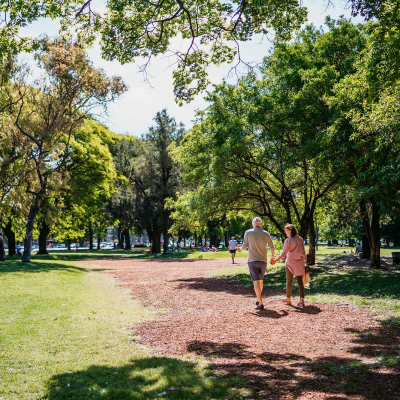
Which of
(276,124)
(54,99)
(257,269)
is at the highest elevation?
(54,99)

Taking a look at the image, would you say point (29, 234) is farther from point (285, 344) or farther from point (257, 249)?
point (285, 344)

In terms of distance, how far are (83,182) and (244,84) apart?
2270cm

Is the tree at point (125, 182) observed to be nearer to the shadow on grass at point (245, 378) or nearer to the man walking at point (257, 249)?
the man walking at point (257, 249)

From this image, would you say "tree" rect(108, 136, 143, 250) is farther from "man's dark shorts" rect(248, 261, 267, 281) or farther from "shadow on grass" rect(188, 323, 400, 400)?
"shadow on grass" rect(188, 323, 400, 400)

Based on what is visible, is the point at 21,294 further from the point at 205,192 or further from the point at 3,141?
the point at 3,141

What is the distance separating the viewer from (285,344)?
6242mm

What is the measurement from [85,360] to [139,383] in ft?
4.55

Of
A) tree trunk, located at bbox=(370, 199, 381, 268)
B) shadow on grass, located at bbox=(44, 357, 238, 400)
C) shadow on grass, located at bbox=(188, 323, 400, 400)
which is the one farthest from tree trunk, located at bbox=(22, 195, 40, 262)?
shadow on grass, located at bbox=(44, 357, 238, 400)

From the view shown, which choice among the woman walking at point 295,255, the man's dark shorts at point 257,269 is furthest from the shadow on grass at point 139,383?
the woman walking at point 295,255

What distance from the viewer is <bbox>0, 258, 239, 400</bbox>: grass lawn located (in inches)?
171

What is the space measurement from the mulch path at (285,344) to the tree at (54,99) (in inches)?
648

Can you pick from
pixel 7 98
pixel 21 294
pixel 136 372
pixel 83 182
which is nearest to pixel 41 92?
pixel 7 98

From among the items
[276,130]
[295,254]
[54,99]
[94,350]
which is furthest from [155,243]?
[94,350]

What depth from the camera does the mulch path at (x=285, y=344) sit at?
443cm
